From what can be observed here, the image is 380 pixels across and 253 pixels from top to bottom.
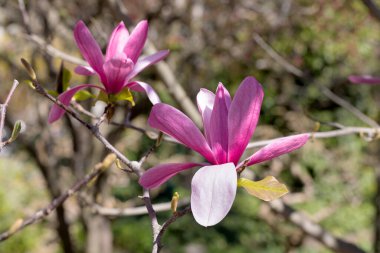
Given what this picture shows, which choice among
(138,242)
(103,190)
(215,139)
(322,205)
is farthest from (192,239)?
(215,139)

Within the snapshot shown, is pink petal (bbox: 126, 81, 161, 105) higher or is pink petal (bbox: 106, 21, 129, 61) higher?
pink petal (bbox: 106, 21, 129, 61)

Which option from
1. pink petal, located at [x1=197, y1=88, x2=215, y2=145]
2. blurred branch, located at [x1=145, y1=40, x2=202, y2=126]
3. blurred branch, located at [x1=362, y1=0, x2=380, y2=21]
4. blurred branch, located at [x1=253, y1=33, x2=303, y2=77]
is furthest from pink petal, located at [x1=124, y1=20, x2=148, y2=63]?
blurred branch, located at [x1=145, y1=40, x2=202, y2=126]

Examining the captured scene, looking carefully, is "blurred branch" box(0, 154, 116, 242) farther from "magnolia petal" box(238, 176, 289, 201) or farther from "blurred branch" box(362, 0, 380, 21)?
"blurred branch" box(362, 0, 380, 21)

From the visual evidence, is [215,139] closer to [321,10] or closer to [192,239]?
[321,10]

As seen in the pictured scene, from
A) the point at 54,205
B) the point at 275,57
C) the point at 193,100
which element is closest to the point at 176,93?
the point at 275,57

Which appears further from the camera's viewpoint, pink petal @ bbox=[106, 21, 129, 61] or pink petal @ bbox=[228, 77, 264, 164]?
pink petal @ bbox=[106, 21, 129, 61]

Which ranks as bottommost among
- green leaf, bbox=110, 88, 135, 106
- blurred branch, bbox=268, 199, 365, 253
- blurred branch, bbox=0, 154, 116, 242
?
blurred branch, bbox=268, 199, 365, 253

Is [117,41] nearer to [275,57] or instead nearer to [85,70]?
[85,70]

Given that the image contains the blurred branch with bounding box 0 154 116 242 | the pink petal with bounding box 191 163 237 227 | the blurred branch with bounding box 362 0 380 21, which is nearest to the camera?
the pink petal with bounding box 191 163 237 227
